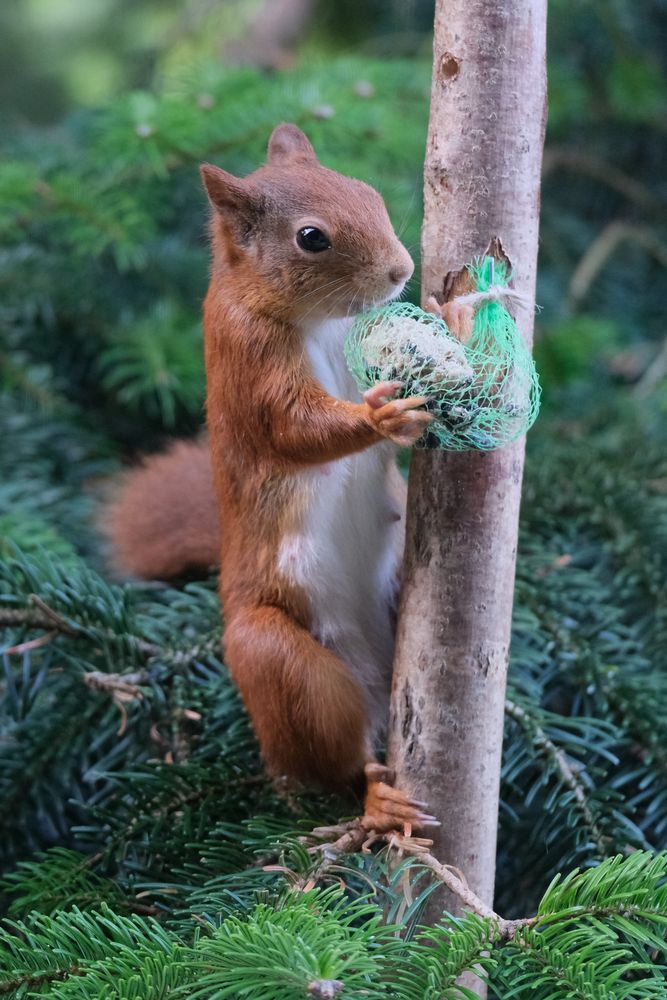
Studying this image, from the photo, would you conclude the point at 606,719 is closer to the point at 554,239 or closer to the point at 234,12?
the point at 554,239

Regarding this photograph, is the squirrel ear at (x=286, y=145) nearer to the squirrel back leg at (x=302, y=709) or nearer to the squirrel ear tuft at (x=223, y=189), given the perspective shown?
the squirrel ear tuft at (x=223, y=189)

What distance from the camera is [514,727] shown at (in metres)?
0.91

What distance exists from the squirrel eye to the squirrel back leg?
0.34 meters

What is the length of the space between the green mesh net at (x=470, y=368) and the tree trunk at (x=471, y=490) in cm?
3

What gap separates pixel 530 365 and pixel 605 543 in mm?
425

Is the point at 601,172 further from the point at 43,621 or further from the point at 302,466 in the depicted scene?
the point at 43,621

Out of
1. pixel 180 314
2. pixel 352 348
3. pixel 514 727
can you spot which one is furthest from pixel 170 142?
pixel 514 727

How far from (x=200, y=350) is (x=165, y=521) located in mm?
280

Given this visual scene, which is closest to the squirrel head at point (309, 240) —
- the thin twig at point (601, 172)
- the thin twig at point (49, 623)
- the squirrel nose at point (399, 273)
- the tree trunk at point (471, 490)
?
the squirrel nose at point (399, 273)

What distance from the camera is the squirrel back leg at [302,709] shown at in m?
0.89

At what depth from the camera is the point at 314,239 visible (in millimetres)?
911

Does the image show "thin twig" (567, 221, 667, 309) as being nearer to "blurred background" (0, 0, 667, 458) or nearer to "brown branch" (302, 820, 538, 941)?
"blurred background" (0, 0, 667, 458)

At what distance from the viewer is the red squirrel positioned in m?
0.90

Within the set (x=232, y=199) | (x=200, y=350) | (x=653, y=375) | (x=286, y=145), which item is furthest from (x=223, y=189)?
(x=653, y=375)
